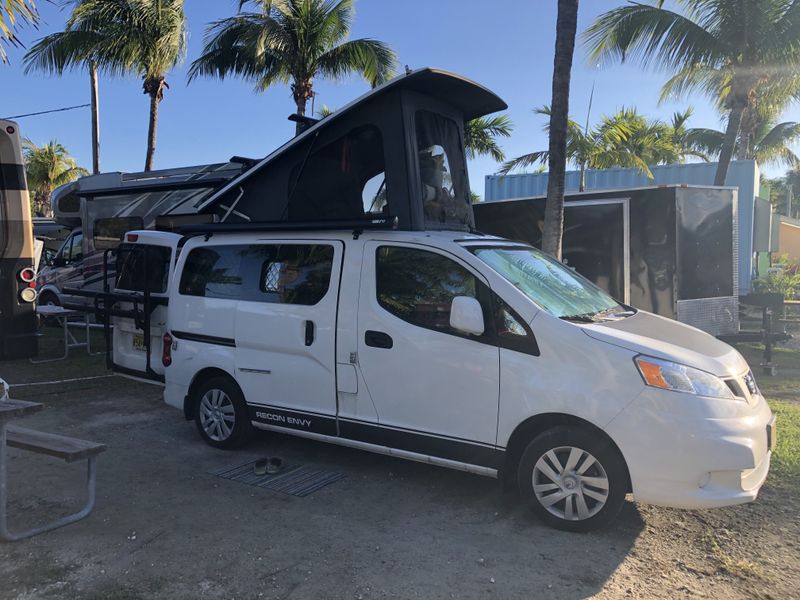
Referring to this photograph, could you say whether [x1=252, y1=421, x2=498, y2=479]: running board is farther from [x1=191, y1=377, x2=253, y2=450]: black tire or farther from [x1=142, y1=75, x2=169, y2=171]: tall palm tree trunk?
[x1=142, y1=75, x2=169, y2=171]: tall palm tree trunk

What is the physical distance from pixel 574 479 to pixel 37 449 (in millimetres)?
3462

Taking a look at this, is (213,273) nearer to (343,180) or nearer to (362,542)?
(343,180)

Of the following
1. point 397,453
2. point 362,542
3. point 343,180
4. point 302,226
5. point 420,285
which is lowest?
point 362,542

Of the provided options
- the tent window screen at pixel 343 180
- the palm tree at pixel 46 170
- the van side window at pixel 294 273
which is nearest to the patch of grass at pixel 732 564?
the van side window at pixel 294 273

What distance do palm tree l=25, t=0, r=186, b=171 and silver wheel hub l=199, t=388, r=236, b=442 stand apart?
13.1 metres

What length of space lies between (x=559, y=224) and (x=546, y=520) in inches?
182

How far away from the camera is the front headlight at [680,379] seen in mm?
3551

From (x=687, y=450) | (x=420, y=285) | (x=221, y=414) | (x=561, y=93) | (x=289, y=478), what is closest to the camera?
(x=687, y=450)

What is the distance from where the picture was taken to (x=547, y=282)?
4.54m

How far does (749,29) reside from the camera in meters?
11.9

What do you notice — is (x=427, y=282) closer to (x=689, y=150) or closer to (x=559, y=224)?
(x=559, y=224)

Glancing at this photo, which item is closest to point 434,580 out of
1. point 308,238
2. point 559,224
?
point 308,238

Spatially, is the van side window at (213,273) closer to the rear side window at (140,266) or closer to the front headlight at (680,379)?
the rear side window at (140,266)

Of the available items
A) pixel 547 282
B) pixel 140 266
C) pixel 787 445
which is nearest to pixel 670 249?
pixel 787 445
